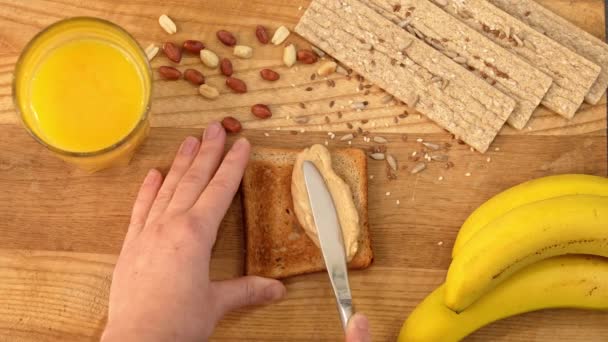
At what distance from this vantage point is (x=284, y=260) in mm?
1473

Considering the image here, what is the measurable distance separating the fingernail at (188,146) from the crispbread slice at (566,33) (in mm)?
800

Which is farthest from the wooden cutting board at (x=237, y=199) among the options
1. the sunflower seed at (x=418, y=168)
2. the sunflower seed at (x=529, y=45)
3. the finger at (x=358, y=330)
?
the finger at (x=358, y=330)

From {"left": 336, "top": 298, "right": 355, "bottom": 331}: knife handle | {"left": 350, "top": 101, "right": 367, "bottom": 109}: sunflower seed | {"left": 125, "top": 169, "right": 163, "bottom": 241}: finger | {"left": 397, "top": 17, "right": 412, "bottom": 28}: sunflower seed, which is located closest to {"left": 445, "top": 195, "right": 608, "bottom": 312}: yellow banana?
{"left": 336, "top": 298, "right": 355, "bottom": 331}: knife handle

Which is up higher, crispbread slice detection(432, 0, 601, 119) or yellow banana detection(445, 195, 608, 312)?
crispbread slice detection(432, 0, 601, 119)

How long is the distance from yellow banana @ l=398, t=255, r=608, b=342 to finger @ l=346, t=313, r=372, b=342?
0.22m

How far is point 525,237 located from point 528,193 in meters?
0.21

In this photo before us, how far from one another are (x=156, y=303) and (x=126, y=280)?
0.33ft

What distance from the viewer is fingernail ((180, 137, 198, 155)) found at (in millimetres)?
1492

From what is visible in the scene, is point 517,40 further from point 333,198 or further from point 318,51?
point 333,198

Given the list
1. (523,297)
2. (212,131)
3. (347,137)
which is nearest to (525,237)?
(523,297)

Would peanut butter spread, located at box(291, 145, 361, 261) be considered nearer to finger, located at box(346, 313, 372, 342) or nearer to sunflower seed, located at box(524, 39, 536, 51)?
finger, located at box(346, 313, 372, 342)

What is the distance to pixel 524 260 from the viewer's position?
1.29 m

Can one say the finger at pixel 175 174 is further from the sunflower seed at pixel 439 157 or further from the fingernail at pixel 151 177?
the sunflower seed at pixel 439 157

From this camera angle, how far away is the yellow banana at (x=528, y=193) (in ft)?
4.61
